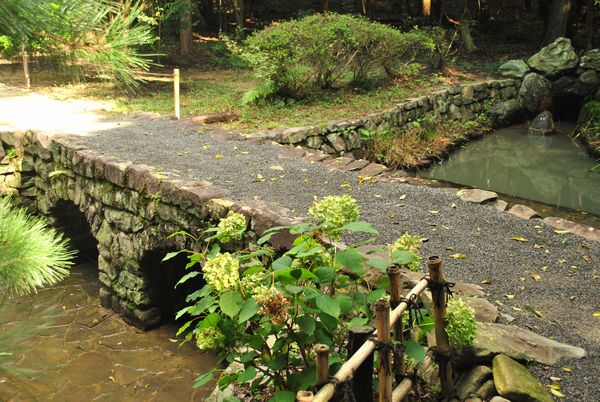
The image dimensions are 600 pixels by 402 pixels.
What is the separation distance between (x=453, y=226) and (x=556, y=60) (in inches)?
344

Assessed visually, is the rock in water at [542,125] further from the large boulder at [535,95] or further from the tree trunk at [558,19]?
the tree trunk at [558,19]

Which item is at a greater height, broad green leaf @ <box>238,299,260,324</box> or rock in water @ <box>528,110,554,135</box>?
broad green leaf @ <box>238,299,260,324</box>

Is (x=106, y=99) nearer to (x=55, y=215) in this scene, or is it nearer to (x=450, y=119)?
(x=55, y=215)

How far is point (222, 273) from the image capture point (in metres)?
2.47

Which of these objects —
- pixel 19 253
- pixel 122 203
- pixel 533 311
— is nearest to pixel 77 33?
pixel 19 253

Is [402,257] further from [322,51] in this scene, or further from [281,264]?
[322,51]

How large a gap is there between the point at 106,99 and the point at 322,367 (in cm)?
941

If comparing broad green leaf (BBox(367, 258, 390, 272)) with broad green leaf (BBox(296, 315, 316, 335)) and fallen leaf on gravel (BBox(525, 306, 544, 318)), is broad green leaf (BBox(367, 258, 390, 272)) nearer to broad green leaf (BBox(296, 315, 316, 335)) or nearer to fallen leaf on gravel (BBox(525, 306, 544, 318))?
broad green leaf (BBox(296, 315, 316, 335))

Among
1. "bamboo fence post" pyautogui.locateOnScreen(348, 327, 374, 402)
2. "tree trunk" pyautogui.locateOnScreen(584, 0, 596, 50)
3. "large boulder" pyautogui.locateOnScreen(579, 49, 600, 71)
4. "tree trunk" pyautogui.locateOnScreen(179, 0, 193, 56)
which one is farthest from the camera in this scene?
"tree trunk" pyautogui.locateOnScreen(584, 0, 596, 50)

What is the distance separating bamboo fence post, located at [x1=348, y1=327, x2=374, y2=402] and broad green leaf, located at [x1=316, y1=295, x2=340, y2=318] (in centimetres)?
10

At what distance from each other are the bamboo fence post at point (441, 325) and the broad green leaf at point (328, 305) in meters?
0.54

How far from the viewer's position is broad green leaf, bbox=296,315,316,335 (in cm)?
240

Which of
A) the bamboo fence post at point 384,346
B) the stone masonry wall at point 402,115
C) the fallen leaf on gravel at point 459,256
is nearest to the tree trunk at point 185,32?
the stone masonry wall at point 402,115

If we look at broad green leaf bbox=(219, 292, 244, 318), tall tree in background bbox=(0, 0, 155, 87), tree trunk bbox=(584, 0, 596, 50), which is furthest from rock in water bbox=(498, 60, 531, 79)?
broad green leaf bbox=(219, 292, 244, 318)
